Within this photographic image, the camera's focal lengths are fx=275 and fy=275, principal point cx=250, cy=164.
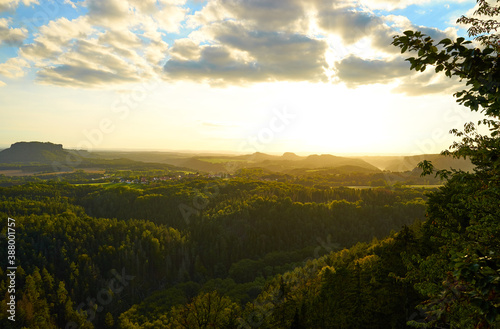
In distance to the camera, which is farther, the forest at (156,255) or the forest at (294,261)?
the forest at (156,255)

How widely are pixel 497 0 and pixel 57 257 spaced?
16839 cm

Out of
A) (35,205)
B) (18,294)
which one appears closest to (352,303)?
(18,294)

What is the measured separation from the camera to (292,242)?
177 meters

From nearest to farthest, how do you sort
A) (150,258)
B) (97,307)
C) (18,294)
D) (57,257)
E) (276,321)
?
(276,321) → (18,294) → (97,307) → (57,257) → (150,258)

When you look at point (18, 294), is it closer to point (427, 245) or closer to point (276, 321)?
point (276, 321)

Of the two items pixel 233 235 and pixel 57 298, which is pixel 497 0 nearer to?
pixel 57 298

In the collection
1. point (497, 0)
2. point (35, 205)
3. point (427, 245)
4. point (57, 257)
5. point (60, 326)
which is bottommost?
point (60, 326)

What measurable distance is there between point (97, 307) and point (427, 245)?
131 metres

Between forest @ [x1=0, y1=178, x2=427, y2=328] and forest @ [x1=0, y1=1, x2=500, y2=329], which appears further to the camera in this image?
forest @ [x1=0, y1=178, x2=427, y2=328]

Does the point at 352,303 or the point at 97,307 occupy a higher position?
the point at 352,303

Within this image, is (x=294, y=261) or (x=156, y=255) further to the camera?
(x=156, y=255)

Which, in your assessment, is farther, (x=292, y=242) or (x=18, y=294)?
(x=292, y=242)

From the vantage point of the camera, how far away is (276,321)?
4194 centimetres

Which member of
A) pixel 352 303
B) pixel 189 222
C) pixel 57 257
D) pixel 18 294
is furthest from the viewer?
pixel 189 222
